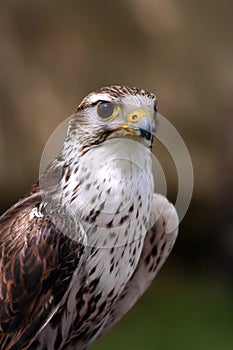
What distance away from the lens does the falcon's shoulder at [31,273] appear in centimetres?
414

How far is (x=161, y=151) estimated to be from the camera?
7.95m

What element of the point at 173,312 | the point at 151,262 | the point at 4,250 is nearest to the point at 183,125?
the point at 173,312

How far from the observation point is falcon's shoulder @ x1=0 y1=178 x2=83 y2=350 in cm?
414

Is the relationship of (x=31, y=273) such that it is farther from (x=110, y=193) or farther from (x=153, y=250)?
(x=153, y=250)

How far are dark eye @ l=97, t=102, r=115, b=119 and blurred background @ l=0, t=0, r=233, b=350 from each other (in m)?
4.26

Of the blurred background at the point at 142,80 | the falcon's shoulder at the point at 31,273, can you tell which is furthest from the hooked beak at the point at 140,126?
the blurred background at the point at 142,80

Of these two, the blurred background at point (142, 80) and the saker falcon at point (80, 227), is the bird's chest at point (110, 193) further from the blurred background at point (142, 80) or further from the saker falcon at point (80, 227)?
the blurred background at point (142, 80)

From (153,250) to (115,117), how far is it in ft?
3.07

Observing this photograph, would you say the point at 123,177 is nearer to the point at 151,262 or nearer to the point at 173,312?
the point at 151,262

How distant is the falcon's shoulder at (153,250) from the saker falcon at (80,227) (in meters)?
0.23

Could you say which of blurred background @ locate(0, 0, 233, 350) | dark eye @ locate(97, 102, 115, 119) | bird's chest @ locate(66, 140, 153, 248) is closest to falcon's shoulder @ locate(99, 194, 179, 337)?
bird's chest @ locate(66, 140, 153, 248)

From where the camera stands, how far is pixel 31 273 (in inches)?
164

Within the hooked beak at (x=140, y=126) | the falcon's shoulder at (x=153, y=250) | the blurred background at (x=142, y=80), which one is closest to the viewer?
the hooked beak at (x=140, y=126)

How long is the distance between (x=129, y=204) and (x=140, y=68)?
14.4ft
